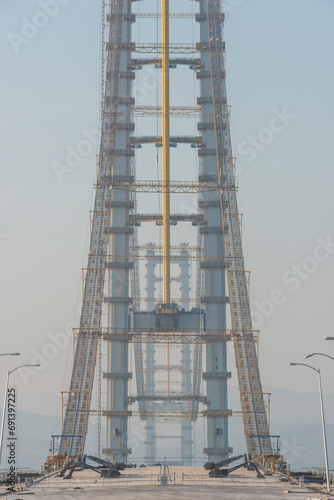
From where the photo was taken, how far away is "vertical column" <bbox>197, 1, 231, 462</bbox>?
4441 inches

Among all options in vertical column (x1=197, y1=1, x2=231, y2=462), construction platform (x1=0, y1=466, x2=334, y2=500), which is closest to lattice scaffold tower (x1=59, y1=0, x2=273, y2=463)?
vertical column (x1=197, y1=1, x2=231, y2=462)

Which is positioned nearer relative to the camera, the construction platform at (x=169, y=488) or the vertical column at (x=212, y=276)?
the construction platform at (x=169, y=488)

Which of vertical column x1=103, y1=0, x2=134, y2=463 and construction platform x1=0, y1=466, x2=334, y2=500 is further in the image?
vertical column x1=103, y1=0, x2=134, y2=463

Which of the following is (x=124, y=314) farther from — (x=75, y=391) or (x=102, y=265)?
(x=75, y=391)

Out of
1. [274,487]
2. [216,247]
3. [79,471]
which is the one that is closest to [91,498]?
[274,487]

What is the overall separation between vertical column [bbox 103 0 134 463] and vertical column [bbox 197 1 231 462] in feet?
38.2

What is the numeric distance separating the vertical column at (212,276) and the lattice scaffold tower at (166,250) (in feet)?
0.49

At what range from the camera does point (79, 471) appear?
82625mm

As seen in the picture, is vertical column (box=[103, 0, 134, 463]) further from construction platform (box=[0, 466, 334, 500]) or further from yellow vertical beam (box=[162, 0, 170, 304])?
construction platform (box=[0, 466, 334, 500])

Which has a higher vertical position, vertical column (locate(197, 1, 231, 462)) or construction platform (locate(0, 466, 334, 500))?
vertical column (locate(197, 1, 231, 462))

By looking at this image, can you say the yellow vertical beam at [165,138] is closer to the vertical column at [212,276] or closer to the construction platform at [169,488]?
the vertical column at [212,276]

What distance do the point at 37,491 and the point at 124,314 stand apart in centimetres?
5584

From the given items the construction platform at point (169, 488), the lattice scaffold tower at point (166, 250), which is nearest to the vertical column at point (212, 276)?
the lattice scaffold tower at point (166, 250)

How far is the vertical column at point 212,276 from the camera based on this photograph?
4441 inches
